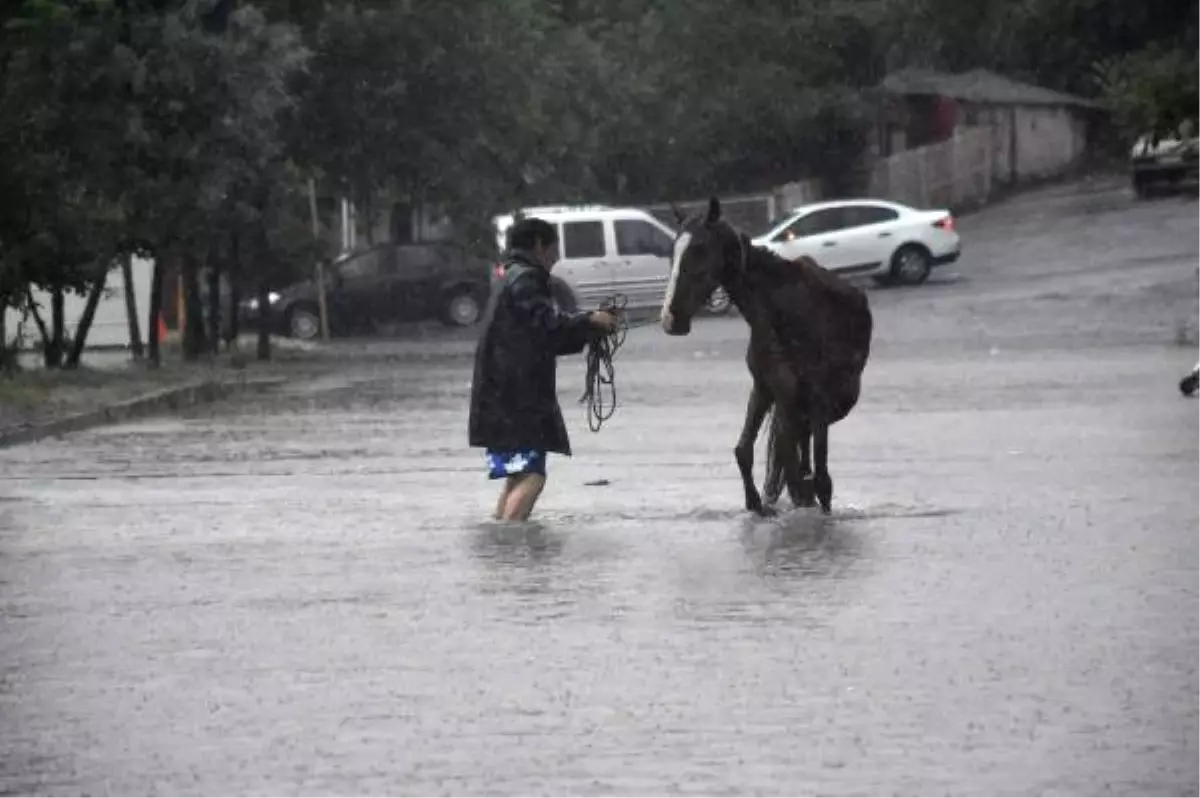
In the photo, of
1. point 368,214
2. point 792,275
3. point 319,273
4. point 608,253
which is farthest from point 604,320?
point 368,214

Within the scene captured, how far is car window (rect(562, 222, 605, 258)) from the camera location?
54.0m

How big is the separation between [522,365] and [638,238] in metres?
37.0

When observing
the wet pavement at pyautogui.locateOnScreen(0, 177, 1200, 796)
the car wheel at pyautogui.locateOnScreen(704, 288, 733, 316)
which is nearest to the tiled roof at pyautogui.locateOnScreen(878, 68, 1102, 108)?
the wet pavement at pyautogui.locateOnScreen(0, 177, 1200, 796)

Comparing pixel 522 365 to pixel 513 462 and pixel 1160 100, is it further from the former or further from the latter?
pixel 1160 100

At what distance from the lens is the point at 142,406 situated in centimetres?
3122

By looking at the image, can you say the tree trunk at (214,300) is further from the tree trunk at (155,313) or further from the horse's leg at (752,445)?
the horse's leg at (752,445)

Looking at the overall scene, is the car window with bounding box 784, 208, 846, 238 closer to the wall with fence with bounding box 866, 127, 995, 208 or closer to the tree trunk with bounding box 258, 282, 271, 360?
the tree trunk with bounding box 258, 282, 271, 360

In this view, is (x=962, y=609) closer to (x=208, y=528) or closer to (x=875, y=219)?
(x=208, y=528)

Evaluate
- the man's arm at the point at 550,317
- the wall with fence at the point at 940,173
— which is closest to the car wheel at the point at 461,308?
the wall with fence at the point at 940,173

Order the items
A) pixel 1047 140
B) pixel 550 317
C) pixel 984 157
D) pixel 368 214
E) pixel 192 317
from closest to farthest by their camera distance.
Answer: pixel 550 317 → pixel 192 317 → pixel 368 214 → pixel 984 157 → pixel 1047 140

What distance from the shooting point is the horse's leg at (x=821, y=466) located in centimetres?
1769

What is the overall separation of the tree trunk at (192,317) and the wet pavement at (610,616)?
1541cm

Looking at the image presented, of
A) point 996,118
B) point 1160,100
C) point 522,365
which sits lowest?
point 522,365

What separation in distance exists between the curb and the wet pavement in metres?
0.55
